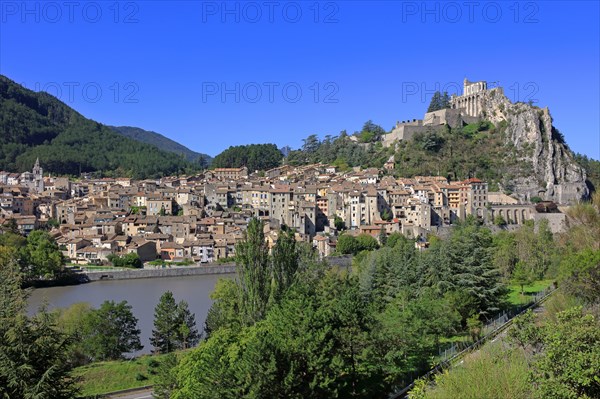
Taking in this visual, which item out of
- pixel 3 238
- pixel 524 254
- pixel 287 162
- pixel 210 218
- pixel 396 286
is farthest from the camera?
pixel 287 162

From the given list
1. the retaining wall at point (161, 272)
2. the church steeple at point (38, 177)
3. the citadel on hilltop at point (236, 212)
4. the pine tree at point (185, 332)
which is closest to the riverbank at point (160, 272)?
the retaining wall at point (161, 272)

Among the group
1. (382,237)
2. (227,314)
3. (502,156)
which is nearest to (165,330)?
(227,314)

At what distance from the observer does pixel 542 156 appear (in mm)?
49031

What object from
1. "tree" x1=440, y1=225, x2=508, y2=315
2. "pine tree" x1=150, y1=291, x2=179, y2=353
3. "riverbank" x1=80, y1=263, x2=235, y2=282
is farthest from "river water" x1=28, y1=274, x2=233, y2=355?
"tree" x1=440, y1=225, x2=508, y2=315

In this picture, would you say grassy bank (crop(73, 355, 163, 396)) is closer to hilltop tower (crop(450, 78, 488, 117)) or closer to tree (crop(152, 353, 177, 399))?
tree (crop(152, 353, 177, 399))

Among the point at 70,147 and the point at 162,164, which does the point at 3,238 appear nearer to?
the point at 162,164

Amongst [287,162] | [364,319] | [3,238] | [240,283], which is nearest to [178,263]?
[3,238]

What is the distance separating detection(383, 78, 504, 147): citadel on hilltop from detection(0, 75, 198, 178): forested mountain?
25.1 meters

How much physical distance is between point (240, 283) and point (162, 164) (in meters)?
58.6

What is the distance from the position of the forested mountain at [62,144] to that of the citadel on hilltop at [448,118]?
2509 cm

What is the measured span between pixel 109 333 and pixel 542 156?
42.8 m

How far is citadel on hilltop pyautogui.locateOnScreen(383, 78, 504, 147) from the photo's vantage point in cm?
5644

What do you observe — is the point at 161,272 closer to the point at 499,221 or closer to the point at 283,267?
the point at 283,267

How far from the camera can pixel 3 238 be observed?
3225cm
